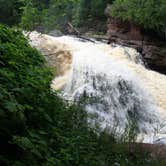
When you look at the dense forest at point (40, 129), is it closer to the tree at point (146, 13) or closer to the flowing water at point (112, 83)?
the flowing water at point (112, 83)

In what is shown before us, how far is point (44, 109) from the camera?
444 centimetres

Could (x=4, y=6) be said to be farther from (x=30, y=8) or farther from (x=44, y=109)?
(x=44, y=109)

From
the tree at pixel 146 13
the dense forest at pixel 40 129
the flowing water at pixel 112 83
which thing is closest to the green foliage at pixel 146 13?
the tree at pixel 146 13

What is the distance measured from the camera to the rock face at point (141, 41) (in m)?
14.4

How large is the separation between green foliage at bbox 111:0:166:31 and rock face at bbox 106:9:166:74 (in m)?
0.31

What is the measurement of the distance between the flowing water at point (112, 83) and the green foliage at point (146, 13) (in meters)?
2.31

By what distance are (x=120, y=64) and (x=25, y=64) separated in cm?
724

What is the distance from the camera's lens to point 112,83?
1077cm

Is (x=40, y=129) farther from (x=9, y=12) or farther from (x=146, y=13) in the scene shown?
(x=9, y=12)

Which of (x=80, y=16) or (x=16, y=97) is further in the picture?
(x=80, y=16)

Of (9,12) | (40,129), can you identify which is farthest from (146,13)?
(40,129)

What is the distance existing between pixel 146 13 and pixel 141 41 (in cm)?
92

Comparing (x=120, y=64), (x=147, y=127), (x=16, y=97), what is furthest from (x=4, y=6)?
(x=16, y=97)

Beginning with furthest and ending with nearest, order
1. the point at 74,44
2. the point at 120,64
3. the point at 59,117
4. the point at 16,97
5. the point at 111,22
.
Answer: the point at 111,22 → the point at 74,44 → the point at 120,64 → the point at 59,117 → the point at 16,97
